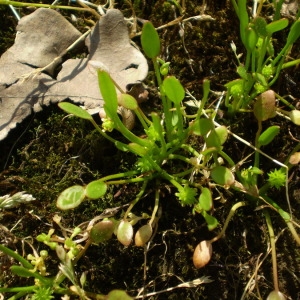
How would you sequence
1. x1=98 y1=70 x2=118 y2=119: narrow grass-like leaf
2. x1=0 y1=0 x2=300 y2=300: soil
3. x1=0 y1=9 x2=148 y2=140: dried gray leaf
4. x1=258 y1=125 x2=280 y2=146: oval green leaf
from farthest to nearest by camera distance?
x1=0 y1=9 x2=148 y2=140: dried gray leaf < x1=0 y1=0 x2=300 y2=300: soil < x1=258 y1=125 x2=280 y2=146: oval green leaf < x1=98 y1=70 x2=118 y2=119: narrow grass-like leaf

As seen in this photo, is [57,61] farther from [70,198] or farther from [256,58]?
[256,58]

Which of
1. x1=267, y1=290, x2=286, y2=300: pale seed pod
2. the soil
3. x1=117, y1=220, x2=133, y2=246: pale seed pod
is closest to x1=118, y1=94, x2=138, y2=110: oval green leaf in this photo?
the soil

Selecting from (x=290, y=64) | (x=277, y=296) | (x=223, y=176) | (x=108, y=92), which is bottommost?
(x=277, y=296)

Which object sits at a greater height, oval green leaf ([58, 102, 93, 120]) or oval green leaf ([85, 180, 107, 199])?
oval green leaf ([58, 102, 93, 120])

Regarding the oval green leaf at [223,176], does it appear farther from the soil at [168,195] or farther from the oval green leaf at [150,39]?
the oval green leaf at [150,39]

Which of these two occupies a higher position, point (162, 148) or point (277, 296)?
point (162, 148)

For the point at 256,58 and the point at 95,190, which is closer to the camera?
the point at 95,190

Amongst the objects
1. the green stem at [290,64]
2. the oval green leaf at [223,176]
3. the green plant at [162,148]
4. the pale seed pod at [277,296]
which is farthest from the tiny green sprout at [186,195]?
the green stem at [290,64]

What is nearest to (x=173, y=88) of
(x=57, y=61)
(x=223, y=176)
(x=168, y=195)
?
(x=223, y=176)

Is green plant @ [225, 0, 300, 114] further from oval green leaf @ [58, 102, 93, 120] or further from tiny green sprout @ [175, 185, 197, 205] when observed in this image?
oval green leaf @ [58, 102, 93, 120]
